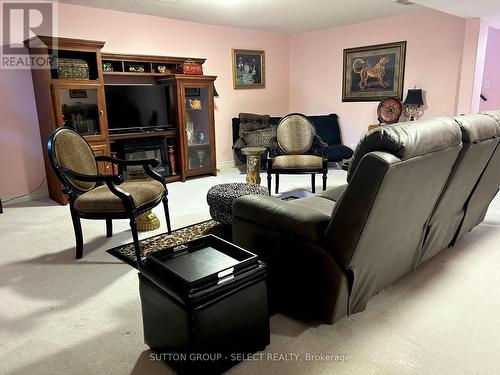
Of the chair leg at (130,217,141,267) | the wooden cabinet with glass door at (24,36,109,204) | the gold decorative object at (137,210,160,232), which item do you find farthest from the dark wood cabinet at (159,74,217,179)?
the chair leg at (130,217,141,267)

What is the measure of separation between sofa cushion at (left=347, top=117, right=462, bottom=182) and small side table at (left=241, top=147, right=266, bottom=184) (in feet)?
8.98

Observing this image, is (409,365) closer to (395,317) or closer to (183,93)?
(395,317)

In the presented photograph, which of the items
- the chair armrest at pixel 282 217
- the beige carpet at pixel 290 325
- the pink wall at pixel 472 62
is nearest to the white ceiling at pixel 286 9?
the pink wall at pixel 472 62

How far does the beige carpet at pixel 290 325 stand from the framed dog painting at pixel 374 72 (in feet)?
11.0

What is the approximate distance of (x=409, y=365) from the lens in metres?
1.58

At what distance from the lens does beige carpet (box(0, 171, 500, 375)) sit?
1.60 m

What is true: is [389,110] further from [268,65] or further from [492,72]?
[492,72]

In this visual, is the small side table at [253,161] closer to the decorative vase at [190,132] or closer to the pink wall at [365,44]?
the decorative vase at [190,132]

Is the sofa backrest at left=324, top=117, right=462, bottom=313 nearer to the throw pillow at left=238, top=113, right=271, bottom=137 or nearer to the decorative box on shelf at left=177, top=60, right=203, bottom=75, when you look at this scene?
the decorative box on shelf at left=177, top=60, right=203, bottom=75

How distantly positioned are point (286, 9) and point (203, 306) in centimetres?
432

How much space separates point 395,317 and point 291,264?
24.1 inches

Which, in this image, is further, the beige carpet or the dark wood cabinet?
the dark wood cabinet

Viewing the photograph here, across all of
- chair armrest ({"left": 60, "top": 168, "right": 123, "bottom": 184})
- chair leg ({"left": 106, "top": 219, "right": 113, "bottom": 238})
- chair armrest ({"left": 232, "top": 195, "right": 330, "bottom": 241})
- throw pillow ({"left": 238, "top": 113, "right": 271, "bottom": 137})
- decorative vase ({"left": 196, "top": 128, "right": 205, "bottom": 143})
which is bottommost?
chair leg ({"left": 106, "top": 219, "right": 113, "bottom": 238})

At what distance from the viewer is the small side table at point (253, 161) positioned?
4.37 m
